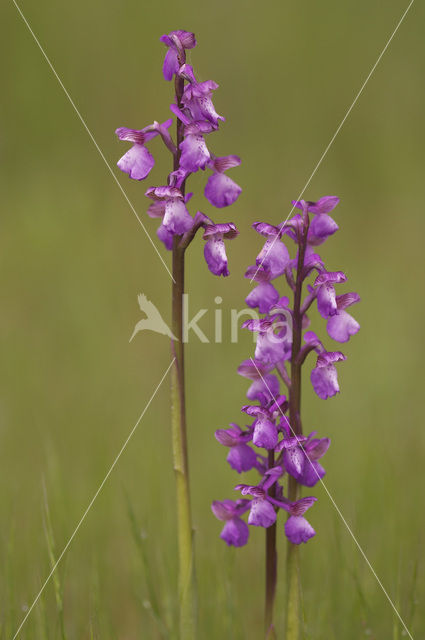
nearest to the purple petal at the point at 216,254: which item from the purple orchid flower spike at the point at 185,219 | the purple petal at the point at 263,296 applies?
the purple orchid flower spike at the point at 185,219

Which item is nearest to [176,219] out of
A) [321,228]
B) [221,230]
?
[221,230]

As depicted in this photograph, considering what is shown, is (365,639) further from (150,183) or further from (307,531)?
(150,183)

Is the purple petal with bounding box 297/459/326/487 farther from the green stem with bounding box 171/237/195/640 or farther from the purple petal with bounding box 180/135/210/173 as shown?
the purple petal with bounding box 180/135/210/173

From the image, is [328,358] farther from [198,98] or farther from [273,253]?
[198,98]

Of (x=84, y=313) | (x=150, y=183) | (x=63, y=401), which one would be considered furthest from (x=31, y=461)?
(x=150, y=183)

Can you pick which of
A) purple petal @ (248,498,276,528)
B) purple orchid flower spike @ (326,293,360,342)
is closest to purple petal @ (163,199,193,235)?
purple orchid flower spike @ (326,293,360,342)

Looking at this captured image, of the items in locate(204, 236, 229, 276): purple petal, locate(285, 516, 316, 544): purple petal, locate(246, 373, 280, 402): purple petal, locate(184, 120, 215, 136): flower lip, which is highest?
locate(184, 120, 215, 136): flower lip
